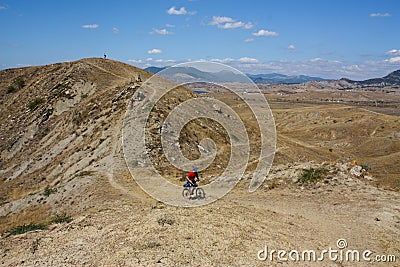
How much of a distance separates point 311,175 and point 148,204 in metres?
10.8

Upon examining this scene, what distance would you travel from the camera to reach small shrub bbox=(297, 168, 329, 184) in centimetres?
2092

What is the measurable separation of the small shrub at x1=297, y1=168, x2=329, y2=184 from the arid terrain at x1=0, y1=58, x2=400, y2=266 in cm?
14

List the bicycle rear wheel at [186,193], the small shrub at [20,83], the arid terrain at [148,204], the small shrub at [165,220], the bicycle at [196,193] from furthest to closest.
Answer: the small shrub at [20,83]
the bicycle rear wheel at [186,193]
the bicycle at [196,193]
the small shrub at [165,220]
the arid terrain at [148,204]

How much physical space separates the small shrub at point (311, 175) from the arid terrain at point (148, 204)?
0.45ft

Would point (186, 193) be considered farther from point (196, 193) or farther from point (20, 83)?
point (20, 83)

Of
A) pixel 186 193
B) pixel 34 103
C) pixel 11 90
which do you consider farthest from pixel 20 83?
pixel 186 193

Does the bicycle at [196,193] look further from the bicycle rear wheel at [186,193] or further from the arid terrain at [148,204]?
the arid terrain at [148,204]

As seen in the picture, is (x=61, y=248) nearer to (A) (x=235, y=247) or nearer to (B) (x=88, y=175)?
Answer: (A) (x=235, y=247)

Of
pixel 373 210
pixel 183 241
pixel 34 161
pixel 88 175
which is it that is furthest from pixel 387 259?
pixel 34 161

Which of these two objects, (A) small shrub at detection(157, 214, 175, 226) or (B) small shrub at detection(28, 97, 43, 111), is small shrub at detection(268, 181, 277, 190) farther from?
(B) small shrub at detection(28, 97, 43, 111)

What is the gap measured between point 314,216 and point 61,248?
11.1 metres

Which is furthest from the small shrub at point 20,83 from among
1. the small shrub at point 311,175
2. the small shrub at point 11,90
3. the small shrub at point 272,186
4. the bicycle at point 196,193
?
the small shrub at point 311,175

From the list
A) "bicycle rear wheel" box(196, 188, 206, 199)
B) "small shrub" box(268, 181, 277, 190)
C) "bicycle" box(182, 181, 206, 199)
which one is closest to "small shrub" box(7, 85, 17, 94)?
"bicycle" box(182, 181, 206, 199)

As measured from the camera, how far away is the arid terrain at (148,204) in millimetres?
11203
